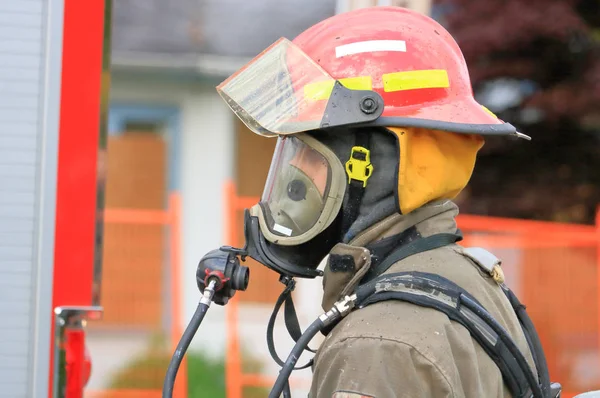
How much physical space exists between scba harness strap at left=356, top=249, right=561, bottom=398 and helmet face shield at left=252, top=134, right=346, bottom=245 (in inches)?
8.0

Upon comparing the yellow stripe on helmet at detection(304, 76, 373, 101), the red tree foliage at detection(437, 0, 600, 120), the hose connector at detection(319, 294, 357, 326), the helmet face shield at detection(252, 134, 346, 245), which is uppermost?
the red tree foliage at detection(437, 0, 600, 120)

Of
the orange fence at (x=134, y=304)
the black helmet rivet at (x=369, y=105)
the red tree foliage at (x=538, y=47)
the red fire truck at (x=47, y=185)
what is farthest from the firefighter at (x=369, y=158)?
the red tree foliage at (x=538, y=47)

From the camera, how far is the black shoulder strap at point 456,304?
1.74 metres

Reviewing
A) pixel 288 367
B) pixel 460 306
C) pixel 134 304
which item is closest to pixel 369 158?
pixel 460 306

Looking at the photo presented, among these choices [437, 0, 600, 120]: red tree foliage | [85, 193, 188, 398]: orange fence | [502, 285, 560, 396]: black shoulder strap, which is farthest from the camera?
[437, 0, 600, 120]: red tree foliage

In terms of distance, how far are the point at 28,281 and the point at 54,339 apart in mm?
166

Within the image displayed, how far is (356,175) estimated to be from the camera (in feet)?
6.44

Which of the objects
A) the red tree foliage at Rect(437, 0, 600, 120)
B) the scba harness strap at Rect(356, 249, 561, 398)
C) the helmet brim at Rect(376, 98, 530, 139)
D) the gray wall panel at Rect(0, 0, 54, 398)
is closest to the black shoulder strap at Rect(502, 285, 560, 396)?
the scba harness strap at Rect(356, 249, 561, 398)

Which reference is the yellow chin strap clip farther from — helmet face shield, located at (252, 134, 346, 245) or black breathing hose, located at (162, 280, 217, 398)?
black breathing hose, located at (162, 280, 217, 398)

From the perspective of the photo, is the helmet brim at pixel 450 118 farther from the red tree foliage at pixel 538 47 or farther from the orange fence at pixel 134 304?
the red tree foliage at pixel 538 47

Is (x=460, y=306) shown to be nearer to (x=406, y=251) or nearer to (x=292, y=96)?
(x=406, y=251)

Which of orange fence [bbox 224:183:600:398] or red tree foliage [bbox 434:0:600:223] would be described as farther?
red tree foliage [bbox 434:0:600:223]

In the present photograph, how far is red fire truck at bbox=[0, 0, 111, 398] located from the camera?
2354 millimetres

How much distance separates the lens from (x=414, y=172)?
197cm
